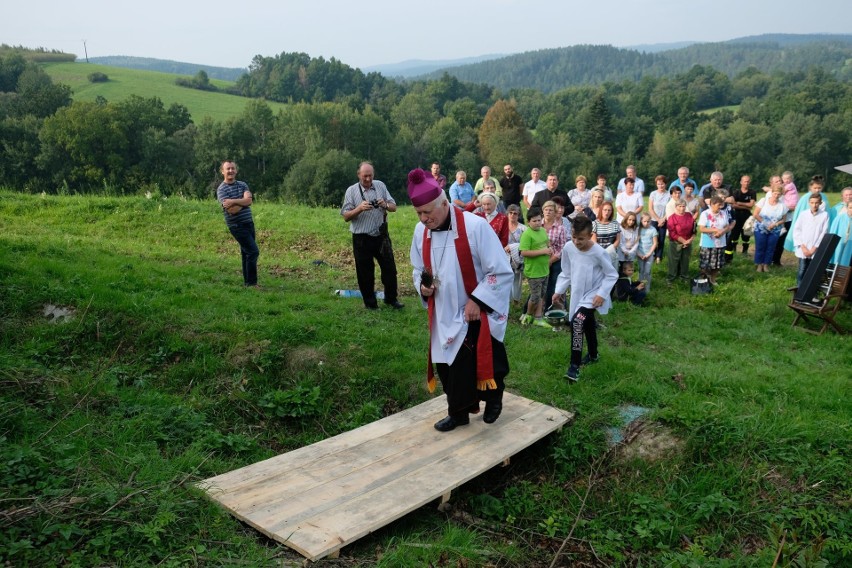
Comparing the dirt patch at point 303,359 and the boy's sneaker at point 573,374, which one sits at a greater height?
the dirt patch at point 303,359

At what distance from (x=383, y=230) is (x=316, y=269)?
11.5 ft

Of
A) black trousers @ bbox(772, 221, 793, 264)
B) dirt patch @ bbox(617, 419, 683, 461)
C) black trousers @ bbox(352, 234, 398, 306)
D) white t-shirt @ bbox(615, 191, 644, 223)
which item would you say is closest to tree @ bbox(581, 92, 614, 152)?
black trousers @ bbox(772, 221, 793, 264)

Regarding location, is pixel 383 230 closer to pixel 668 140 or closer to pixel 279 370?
→ pixel 279 370

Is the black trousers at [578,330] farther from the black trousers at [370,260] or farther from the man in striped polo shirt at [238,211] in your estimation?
the man in striped polo shirt at [238,211]

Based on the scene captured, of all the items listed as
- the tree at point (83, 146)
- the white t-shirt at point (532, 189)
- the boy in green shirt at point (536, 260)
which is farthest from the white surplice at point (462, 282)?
the tree at point (83, 146)

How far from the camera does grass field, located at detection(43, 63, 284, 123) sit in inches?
2574

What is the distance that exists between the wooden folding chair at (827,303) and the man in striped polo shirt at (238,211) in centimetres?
836

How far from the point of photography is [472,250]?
496cm

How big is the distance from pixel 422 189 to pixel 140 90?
2932 inches

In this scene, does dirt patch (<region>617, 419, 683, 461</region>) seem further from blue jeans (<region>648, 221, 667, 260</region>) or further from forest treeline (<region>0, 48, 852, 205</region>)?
forest treeline (<region>0, 48, 852, 205</region>)

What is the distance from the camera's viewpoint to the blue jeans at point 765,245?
12195mm

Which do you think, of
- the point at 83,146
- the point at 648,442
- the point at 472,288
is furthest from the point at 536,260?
the point at 83,146

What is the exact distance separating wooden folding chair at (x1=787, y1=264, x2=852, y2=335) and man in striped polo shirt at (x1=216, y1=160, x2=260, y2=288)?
836 cm

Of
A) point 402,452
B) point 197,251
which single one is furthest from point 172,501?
point 197,251
